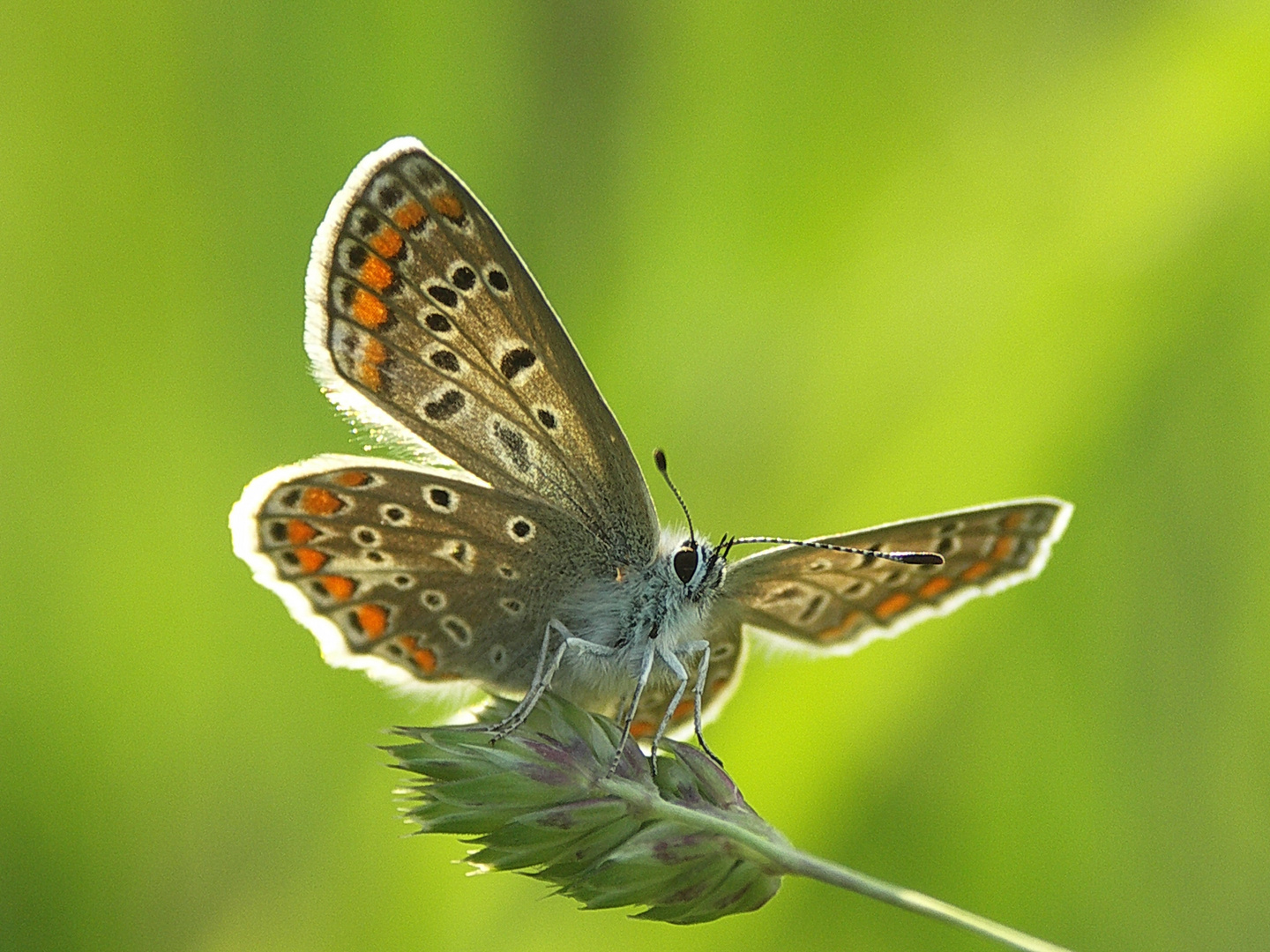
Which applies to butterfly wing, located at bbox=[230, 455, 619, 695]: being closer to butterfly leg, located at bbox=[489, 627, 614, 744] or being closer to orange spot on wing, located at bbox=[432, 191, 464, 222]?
butterfly leg, located at bbox=[489, 627, 614, 744]

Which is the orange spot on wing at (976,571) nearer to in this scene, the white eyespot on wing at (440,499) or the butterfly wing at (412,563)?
the butterfly wing at (412,563)

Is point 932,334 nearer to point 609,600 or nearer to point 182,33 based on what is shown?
point 609,600

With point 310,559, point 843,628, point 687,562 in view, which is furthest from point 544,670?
point 843,628

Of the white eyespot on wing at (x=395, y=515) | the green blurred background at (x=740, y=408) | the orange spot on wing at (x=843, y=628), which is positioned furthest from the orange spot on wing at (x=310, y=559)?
the orange spot on wing at (x=843, y=628)

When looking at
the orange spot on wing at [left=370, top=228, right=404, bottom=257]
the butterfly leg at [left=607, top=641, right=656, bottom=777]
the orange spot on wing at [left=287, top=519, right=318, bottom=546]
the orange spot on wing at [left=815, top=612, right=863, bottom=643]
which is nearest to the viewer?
the butterfly leg at [left=607, top=641, right=656, bottom=777]

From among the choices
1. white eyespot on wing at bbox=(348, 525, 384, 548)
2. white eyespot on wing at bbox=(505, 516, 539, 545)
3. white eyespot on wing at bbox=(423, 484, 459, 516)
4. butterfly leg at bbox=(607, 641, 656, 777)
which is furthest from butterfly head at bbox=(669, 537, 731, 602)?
white eyespot on wing at bbox=(348, 525, 384, 548)

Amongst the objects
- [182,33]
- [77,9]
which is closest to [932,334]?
[182,33]
